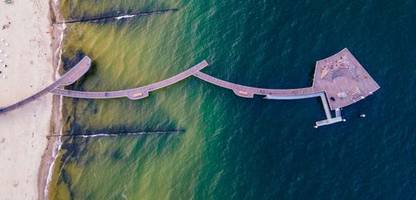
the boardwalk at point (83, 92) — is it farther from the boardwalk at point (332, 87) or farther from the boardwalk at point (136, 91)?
the boardwalk at point (332, 87)

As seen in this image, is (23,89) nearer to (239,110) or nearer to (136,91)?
(136,91)

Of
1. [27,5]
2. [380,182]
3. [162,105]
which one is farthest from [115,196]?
[380,182]

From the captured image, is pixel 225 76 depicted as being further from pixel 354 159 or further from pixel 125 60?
pixel 354 159

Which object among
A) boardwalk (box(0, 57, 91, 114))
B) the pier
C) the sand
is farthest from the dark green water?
the sand

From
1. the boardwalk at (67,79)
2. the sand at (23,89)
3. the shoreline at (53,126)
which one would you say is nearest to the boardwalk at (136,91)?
the boardwalk at (67,79)

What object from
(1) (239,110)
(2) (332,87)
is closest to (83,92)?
(1) (239,110)

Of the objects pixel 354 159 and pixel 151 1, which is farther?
pixel 151 1
